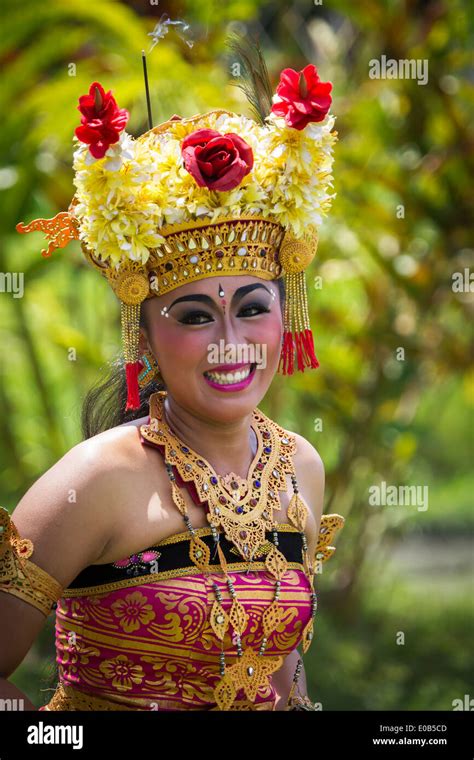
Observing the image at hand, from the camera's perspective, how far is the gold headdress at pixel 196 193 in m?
2.34

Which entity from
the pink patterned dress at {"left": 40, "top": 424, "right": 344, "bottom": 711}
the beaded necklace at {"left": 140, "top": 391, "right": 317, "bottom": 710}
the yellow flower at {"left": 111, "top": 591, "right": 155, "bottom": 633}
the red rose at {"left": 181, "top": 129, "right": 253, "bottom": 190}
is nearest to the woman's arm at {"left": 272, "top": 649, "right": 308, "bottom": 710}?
the beaded necklace at {"left": 140, "top": 391, "right": 317, "bottom": 710}

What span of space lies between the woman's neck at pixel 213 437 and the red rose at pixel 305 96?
0.69 metres

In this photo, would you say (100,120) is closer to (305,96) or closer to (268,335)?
(305,96)

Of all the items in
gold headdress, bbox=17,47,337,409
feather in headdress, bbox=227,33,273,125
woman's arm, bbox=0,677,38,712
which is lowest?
woman's arm, bbox=0,677,38,712

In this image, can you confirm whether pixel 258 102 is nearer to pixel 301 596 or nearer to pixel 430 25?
pixel 301 596

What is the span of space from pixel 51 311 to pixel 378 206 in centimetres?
178

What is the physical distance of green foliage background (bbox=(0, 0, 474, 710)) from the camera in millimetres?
5086

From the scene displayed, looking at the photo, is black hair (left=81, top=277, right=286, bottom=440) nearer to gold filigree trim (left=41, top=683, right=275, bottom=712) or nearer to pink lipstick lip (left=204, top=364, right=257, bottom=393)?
pink lipstick lip (left=204, top=364, right=257, bottom=393)

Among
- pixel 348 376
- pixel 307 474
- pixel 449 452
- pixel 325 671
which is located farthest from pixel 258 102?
pixel 449 452

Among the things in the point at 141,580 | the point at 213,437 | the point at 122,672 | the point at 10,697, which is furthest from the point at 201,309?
the point at 10,697

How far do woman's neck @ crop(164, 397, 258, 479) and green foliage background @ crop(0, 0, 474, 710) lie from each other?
8.11ft

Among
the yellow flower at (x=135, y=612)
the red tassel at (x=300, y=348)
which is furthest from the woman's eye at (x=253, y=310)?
the yellow flower at (x=135, y=612)

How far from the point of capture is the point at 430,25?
5.66m

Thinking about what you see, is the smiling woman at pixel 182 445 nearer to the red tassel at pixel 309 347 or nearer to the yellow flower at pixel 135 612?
the yellow flower at pixel 135 612
